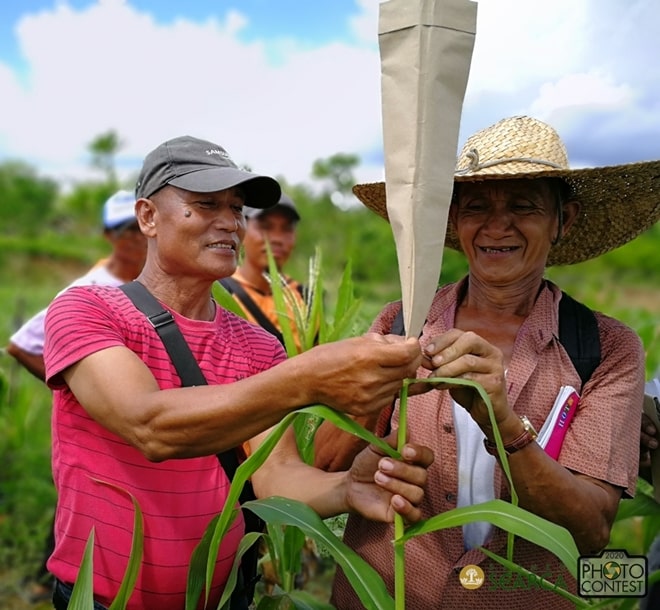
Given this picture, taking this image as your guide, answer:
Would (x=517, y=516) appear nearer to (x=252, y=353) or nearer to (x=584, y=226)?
(x=252, y=353)

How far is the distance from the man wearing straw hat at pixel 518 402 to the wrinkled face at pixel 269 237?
5.02 feet

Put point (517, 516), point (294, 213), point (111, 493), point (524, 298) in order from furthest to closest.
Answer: point (294, 213), point (524, 298), point (111, 493), point (517, 516)

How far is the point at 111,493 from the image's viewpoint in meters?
1.42

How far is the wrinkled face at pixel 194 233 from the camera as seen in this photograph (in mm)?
1573

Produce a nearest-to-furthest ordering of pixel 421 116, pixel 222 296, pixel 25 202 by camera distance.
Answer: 1. pixel 421 116
2. pixel 222 296
3. pixel 25 202

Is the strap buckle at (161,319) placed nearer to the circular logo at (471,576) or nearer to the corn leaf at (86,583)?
the corn leaf at (86,583)

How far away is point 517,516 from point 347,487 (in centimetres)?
38

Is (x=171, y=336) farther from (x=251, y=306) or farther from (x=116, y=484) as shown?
(x=251, y=306)

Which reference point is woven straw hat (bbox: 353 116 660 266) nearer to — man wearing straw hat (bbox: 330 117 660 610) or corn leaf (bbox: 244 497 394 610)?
man wearing straw hat (bbox: 330 117 660 610)

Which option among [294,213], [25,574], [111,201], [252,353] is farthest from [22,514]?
[252,353]

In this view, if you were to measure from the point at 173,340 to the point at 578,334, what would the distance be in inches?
31.5

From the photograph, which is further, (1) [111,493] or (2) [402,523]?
(1) [111,493]

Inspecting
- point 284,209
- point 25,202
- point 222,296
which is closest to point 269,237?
point 284,209

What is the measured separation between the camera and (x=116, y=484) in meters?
1.40
